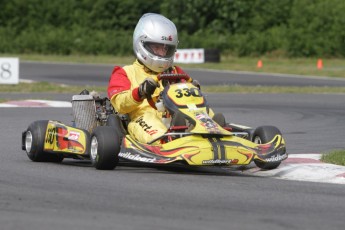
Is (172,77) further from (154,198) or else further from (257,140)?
(154,198)

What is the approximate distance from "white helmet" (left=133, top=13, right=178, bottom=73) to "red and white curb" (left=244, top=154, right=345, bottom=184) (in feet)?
5.05

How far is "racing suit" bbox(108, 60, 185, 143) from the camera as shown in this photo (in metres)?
9.88

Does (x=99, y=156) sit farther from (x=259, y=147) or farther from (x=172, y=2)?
(x=172, y=2)

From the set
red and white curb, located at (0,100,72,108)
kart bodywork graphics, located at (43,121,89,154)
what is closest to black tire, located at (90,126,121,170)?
kart bodywork graphics, located at (43,121,89,154)

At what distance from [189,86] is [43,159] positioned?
1.83 meters

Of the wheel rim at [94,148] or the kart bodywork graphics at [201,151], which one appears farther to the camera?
the wheel rim at [94,148]

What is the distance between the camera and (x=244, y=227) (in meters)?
6.53

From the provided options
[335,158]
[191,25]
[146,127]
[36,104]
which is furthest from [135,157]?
[191,25]

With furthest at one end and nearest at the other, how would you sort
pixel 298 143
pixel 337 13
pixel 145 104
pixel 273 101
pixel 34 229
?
pixel 337 13, pixel 273 101, pixel 298 143, pixel 145 104, pixel 34 229

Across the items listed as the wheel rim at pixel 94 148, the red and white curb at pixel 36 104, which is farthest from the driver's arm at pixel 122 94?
the red and white curb at pixel 36 104

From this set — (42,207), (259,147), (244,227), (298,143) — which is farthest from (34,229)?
(298,143)

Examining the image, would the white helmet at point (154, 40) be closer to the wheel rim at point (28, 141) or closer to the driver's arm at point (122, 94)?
the driver's arm at point (122, 94)

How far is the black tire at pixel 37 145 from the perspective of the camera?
10617mm

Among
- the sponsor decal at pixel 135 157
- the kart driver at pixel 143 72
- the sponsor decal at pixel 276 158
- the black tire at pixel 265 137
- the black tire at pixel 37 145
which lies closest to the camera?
the sponsor decal at pixel 135 157
